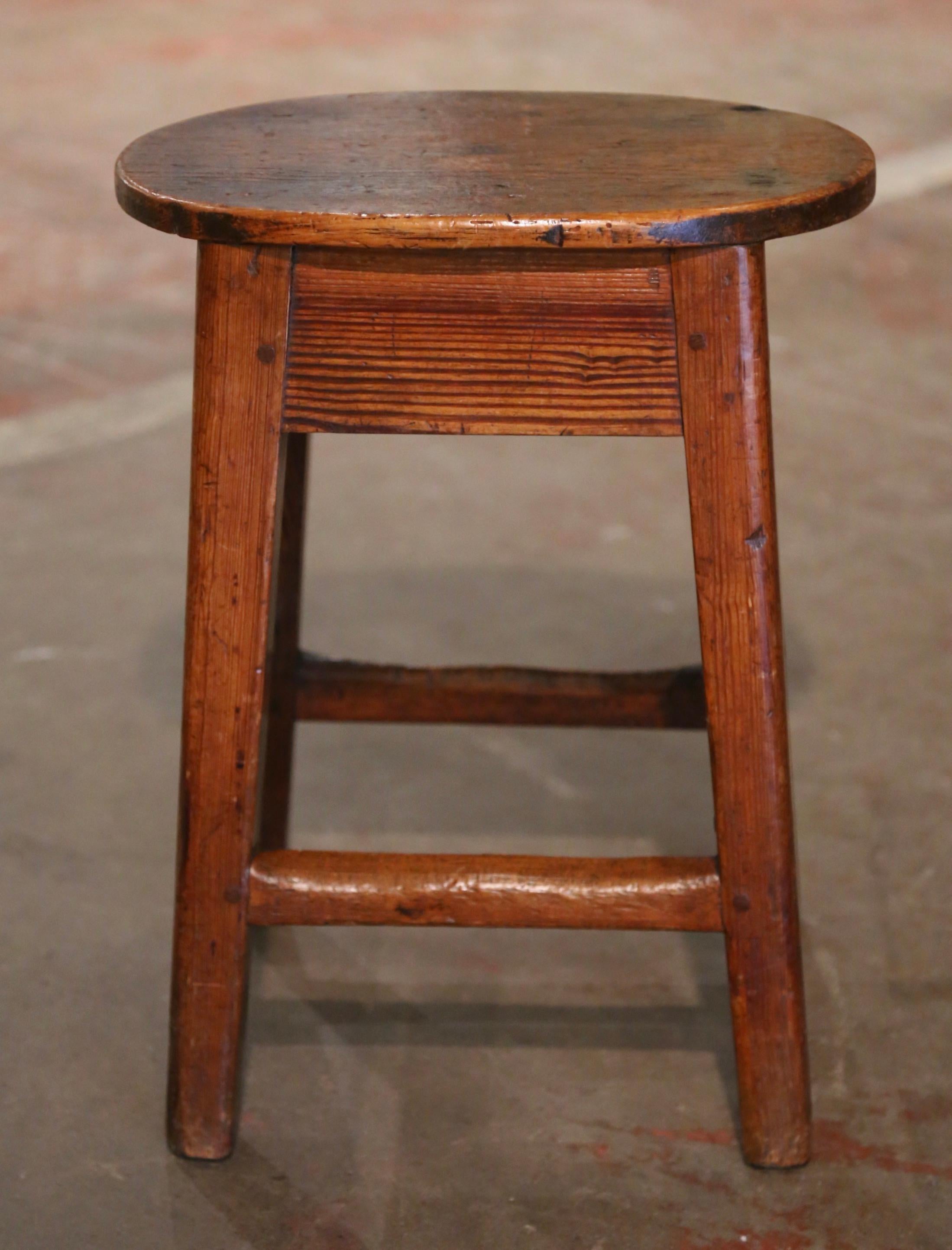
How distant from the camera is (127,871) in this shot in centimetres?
204

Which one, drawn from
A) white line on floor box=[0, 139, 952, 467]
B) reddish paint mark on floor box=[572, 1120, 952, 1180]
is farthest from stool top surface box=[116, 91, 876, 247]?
white line on floor box=[0, 139, 952, 467]

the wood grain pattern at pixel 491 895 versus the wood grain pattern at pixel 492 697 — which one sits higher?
the wood grain pattern at pixel 491 895

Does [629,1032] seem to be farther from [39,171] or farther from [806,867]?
[39,171]

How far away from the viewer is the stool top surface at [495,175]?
1250mm

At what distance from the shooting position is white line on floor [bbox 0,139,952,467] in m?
3.39

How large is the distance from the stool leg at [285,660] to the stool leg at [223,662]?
1.08ft

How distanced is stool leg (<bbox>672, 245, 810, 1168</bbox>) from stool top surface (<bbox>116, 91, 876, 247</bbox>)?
0.07 m

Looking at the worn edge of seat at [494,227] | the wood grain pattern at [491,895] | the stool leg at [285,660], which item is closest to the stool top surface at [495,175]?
the worn edge of seat at [494,227]

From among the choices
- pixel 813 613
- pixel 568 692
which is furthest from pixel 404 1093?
pixel 813 613

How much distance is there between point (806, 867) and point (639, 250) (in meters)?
1.03

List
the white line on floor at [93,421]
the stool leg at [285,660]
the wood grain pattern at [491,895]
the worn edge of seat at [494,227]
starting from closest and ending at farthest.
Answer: the worn edge of seat at [494,227] < the wood grain pattern at [491,895] < the stool leg at [285,660] < the white line on floor at [93,421]

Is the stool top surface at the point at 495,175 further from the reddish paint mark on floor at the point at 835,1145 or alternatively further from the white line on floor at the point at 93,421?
the white line on floor at the point at 93,421

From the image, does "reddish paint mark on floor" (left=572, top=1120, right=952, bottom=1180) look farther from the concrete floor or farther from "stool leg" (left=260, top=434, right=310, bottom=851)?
"stool leg" (left=260, top=434, right=310, bottom=851)

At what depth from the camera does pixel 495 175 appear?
139 cm
